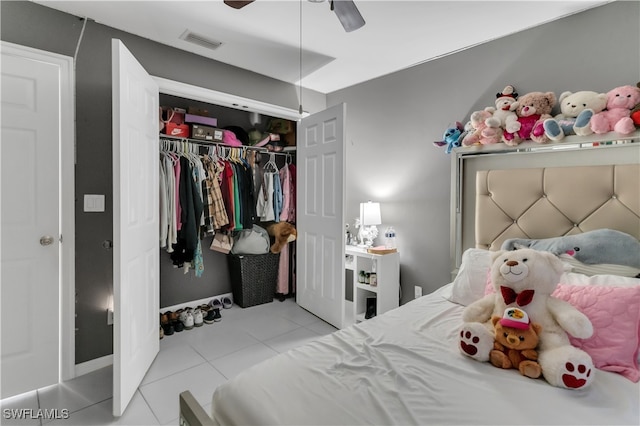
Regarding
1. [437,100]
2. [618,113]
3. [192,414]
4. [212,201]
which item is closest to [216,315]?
[212,201]

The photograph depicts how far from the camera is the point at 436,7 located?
6.64 feet

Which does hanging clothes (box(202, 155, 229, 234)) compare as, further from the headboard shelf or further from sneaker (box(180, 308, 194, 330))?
the headboard shelf

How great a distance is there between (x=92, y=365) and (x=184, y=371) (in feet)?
2.23

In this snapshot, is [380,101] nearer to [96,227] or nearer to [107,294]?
[96,227]

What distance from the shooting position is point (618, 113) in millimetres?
1788

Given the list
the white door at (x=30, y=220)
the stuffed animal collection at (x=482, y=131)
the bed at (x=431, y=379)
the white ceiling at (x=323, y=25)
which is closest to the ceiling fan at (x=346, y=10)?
the white ceiling at (x=323, y=25)

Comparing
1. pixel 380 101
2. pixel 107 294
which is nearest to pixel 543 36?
pixel 380 101

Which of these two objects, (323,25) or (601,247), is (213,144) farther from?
(601,247)

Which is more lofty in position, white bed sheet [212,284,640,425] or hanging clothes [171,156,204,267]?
hanging clothes [171,156,204,267]

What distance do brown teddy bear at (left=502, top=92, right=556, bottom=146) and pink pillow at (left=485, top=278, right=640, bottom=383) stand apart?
44.2 inches

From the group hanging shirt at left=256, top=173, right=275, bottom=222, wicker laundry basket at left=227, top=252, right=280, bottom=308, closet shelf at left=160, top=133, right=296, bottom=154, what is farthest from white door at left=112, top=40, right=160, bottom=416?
hanging shirt at left=256, top=173, right=275, bottom=222

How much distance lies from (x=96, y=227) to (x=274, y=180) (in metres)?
1.83

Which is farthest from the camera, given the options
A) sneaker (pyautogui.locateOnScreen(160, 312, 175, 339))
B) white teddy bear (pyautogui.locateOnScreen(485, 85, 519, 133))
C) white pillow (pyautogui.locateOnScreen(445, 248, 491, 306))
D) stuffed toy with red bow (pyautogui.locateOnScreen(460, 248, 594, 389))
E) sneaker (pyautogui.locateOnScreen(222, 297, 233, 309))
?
sneaker (pyautogui.locateOnScreen(222, 297, 233, 309))

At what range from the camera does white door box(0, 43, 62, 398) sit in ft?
6.28
